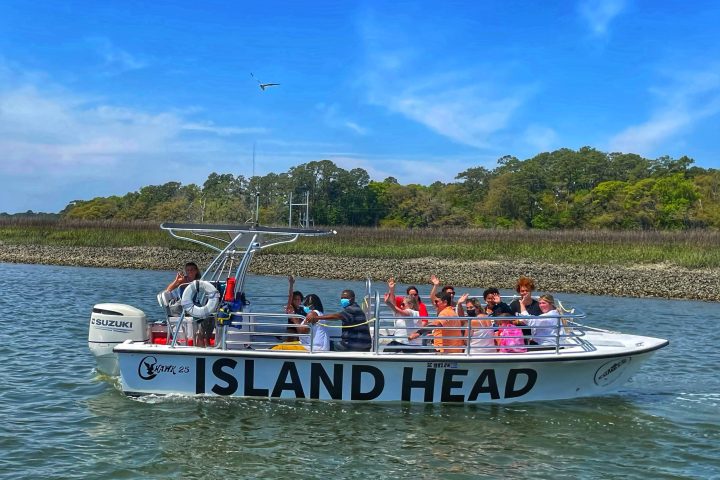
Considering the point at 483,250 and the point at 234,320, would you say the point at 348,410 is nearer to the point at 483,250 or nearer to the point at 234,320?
the point at 234,320

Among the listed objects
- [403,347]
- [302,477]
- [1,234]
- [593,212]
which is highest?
[593,212]

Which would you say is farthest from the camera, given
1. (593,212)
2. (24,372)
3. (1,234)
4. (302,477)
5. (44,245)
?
(593,212)

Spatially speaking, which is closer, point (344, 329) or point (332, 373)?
point (332, 373)

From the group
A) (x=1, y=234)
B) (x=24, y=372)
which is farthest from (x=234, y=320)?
(x=1, y=234)

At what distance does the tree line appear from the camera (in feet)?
241

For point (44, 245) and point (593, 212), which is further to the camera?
point (593, 212)

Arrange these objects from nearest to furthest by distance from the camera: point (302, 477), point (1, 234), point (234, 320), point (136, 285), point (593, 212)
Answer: point (302, 477) < point (234, 320) < point (136, 285) < point (1, 234) < point (593, 212)

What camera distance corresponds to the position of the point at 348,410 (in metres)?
10.1

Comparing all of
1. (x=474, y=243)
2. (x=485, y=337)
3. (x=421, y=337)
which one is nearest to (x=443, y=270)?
(x=474, y=243)

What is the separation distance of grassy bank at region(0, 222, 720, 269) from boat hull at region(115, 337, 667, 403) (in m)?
28.4

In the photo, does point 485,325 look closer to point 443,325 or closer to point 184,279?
point 443,325

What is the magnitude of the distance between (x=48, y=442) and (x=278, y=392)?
3.22 meters

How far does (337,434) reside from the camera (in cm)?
921

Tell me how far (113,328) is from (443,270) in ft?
90.9
